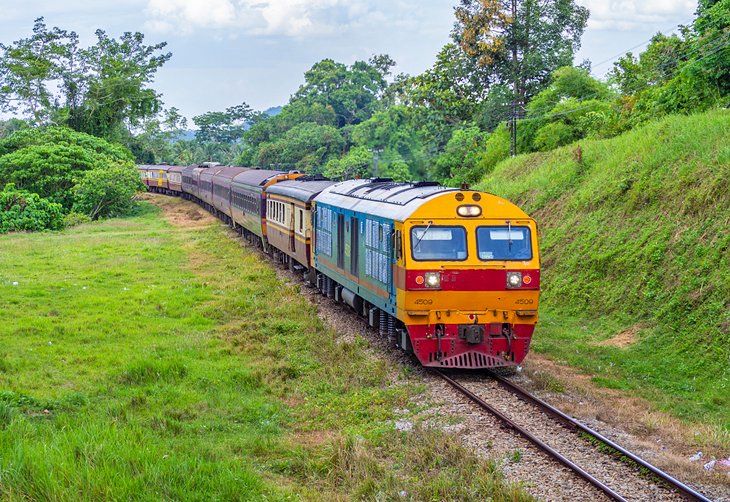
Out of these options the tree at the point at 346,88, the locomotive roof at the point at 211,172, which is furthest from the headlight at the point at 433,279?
the tree at the point at 346,88

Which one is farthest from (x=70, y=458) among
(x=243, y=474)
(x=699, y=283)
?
(x=699, y=283)

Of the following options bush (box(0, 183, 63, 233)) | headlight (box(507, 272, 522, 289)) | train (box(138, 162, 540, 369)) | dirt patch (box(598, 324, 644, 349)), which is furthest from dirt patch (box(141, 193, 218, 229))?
headlight (box(507, 272, 522, 289))

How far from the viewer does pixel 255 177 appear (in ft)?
109

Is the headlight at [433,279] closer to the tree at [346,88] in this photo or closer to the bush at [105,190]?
the bush at [105,190]

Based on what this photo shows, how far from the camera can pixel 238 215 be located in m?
35.9

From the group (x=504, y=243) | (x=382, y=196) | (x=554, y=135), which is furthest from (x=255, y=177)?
(x=504, y=243)

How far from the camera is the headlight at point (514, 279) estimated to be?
497 inches

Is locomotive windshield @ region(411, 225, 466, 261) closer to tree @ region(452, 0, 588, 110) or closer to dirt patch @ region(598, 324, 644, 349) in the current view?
dirt patch @ region(598, 324, 644, 349)

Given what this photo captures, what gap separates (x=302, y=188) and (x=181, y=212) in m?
31.3

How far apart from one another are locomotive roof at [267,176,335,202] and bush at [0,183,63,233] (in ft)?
55.6

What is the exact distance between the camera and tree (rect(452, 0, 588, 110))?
136 feet

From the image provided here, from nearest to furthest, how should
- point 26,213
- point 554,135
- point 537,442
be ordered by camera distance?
point 537,442, point 554,135, point 26,213

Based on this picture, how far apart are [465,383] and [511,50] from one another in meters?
33.9

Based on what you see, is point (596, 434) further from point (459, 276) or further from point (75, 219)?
point (75, 219)
